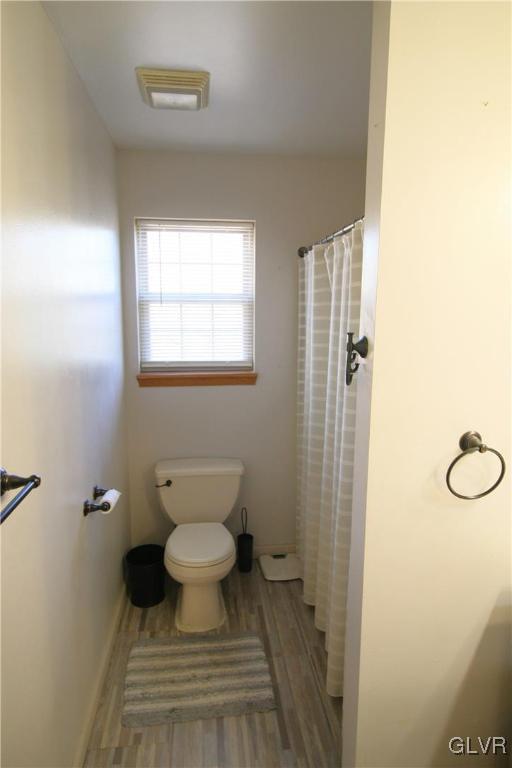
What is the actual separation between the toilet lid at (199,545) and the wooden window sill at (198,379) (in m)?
0.79

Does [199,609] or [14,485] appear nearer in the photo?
[14,485]

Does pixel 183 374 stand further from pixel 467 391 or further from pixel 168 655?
pixel 467 391

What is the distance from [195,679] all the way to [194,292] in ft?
6.30

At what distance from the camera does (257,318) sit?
8.21 feet

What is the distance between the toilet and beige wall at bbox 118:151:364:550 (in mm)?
180

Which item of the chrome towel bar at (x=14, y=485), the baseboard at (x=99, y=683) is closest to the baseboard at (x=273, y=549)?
the baseboard at (x=99, y=683)

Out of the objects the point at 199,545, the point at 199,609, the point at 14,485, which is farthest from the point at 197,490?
the point at 14,485

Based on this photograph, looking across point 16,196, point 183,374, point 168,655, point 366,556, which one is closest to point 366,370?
point 366,556

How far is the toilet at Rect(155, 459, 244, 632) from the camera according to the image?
2.03 metres

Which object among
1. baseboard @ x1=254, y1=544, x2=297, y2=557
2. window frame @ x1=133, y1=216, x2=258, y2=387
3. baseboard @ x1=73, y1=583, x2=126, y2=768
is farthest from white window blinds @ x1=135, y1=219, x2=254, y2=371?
baseboard @ x1=73, y1=583, x2=126, y2=768

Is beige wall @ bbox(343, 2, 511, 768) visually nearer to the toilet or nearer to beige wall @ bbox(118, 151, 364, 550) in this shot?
the toilet

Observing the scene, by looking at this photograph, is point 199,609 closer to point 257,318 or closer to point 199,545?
point 199,545

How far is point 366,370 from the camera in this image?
3.80 feet

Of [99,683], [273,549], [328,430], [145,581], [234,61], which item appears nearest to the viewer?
[234,61]
